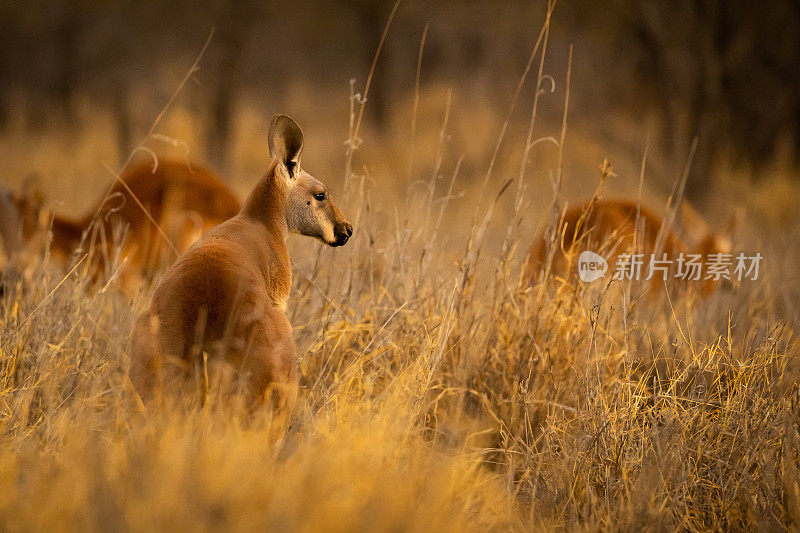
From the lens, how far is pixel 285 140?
2.45 meters

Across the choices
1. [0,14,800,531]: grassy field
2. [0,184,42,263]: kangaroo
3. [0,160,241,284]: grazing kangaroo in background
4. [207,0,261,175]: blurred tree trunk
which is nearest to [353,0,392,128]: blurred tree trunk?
[207,0,261,175]: blurred tree trunk

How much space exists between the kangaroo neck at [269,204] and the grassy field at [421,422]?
456 mm

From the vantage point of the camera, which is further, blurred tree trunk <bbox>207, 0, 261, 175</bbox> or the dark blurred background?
blurred tree trunk <bbox>207, 0, 261, 175</bbox>

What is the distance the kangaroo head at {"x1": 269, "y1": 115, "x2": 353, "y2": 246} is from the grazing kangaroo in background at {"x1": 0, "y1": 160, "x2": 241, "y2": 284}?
1.39 meters

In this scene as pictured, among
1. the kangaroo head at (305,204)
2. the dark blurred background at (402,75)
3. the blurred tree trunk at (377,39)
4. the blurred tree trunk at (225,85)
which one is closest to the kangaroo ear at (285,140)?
the kangaroo head at (305,204)

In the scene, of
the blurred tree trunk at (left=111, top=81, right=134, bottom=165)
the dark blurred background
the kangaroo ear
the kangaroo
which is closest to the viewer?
the kangaroo ear

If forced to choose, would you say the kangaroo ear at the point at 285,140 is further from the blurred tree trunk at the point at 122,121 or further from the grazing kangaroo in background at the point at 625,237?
the blurred tree trunk at the point at 122,121

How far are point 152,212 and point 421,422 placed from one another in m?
2.09

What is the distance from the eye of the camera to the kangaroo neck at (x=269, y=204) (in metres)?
2.46

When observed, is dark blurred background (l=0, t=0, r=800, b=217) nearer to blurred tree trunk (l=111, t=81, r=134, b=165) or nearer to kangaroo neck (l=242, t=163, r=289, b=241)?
blurred tree trunk (l=111, t=81, r=134, b=165)

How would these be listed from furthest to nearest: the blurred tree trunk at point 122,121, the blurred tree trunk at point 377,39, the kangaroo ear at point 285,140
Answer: the blurred tree trunk at point 377,39 → the blurred tree trunk at point 122,121 → the kangaroo ear at point 285,140

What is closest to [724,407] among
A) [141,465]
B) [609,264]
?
[609,264]

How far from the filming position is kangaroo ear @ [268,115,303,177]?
2412mm

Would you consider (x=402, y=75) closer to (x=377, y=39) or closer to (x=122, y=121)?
(x=377, y=39)
